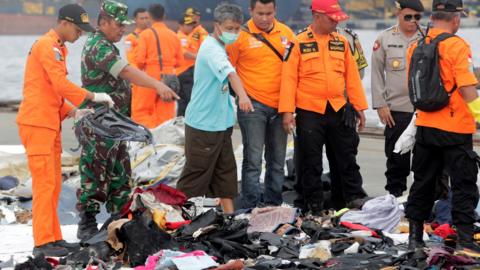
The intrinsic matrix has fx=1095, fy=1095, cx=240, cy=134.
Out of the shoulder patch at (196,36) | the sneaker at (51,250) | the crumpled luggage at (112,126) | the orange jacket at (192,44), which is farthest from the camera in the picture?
the shoulder patch at (196,36)

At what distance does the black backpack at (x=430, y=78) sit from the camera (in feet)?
24.3

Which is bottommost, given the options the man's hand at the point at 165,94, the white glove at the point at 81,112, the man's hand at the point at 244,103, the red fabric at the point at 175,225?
the red fabric at the point at 175,225

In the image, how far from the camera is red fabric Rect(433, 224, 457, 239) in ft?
26.0

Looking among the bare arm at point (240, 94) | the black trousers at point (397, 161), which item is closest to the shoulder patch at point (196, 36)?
the black trousers at point (397, 161)

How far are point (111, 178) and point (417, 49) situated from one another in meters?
2.59

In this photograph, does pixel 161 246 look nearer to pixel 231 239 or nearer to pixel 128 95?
pixel 231 239

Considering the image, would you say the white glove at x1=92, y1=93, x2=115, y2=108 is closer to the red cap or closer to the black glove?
the red cap

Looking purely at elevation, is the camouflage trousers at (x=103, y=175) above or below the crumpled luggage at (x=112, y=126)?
below

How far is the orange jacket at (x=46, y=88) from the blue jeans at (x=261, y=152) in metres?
1.87

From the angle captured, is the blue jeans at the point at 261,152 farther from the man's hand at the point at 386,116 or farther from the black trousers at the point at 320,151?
the man's hand at the point at 386,116

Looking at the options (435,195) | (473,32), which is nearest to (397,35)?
(435,195)

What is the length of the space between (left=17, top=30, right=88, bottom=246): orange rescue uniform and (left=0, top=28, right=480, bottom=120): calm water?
400 inches

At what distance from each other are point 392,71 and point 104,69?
9.12 ft

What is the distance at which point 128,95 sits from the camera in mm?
8586
